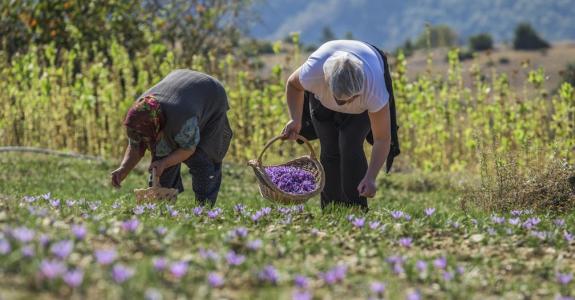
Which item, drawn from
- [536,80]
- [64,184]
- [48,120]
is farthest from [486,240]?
[48,120]

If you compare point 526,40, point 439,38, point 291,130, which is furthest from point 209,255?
point 526,40

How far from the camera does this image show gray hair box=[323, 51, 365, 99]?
14.1ft

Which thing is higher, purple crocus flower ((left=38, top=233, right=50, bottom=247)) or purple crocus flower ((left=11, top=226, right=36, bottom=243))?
purple crocus flower ((left=11, top=226, right=36, bottom=243))

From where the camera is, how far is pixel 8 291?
254 cm

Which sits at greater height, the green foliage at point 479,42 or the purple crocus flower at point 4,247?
the green foliage at point 479,42

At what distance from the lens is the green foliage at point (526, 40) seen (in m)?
62.2

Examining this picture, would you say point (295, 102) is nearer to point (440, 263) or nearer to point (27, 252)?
point (440, 263)

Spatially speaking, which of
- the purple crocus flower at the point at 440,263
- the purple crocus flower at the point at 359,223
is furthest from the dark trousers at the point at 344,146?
the purple crocus flower at the point at 440,263

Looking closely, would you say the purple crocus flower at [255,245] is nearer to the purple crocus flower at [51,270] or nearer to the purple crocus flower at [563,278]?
the purple crocus flower at [51,270]

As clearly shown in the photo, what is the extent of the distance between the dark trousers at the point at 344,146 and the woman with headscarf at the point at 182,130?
0.66 m

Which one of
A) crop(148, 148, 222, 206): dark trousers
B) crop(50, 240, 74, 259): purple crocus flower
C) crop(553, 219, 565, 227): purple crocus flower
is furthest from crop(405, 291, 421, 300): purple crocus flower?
crop(148, 148, 222, 206): dark trousers

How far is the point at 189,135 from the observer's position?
16.4 ft

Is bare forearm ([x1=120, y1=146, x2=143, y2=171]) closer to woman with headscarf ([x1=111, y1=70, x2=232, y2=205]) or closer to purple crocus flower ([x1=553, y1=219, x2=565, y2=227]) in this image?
woman with headscarf ([x1=111, y1=70, x2=232, y2=205])

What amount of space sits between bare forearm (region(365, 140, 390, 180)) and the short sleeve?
1066mm
